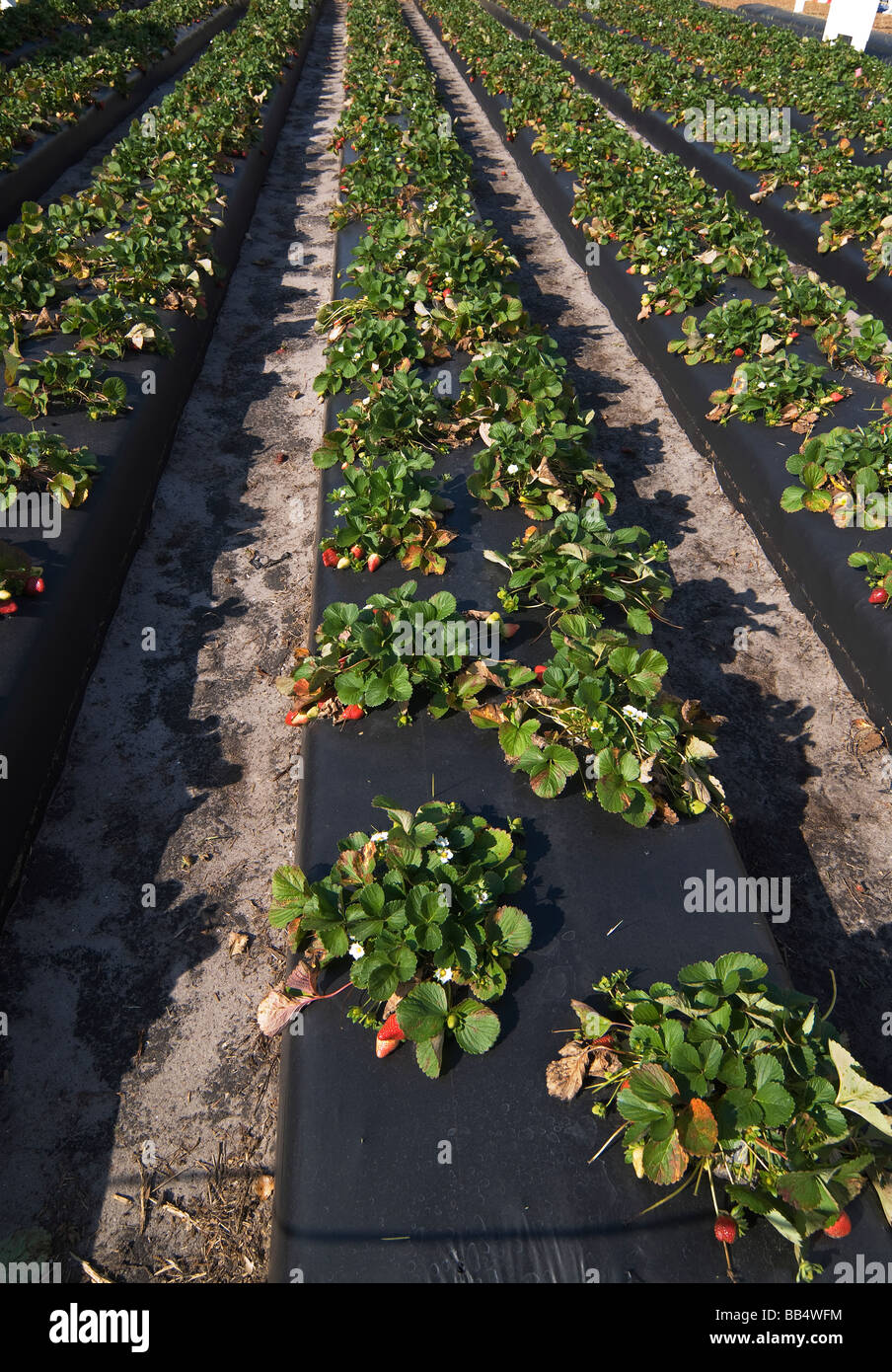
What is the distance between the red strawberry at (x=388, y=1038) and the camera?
9.41 feet

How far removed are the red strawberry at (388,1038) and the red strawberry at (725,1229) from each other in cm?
117

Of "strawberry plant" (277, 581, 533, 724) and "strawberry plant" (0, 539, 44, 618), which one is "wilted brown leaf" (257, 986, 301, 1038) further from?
"strawberry plant" (0, 539, 44, 618)

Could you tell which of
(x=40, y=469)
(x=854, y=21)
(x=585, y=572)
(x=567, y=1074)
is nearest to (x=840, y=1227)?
(x=567, y=1074)

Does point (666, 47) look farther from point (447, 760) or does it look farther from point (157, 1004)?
point (157, 1004)

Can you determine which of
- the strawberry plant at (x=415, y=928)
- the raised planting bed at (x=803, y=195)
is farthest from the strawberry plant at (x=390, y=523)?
the raised planting bed at (x=803, y=195)

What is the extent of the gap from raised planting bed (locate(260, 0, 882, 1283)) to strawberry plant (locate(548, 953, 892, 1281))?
4.5 inches

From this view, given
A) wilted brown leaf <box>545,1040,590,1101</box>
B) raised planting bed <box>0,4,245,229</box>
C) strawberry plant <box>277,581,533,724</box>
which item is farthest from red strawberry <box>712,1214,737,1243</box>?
raised planting bed <box>0,4,245,229</box>

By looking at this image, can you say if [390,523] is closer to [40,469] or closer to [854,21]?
[40,469]

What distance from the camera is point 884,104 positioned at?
13.4 m

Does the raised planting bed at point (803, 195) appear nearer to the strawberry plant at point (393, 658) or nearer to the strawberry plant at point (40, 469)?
the strawberry plant at point (393, 658)

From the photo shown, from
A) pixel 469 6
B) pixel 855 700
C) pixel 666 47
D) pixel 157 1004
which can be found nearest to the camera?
pixel 157 1004

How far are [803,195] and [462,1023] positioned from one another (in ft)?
39.9
